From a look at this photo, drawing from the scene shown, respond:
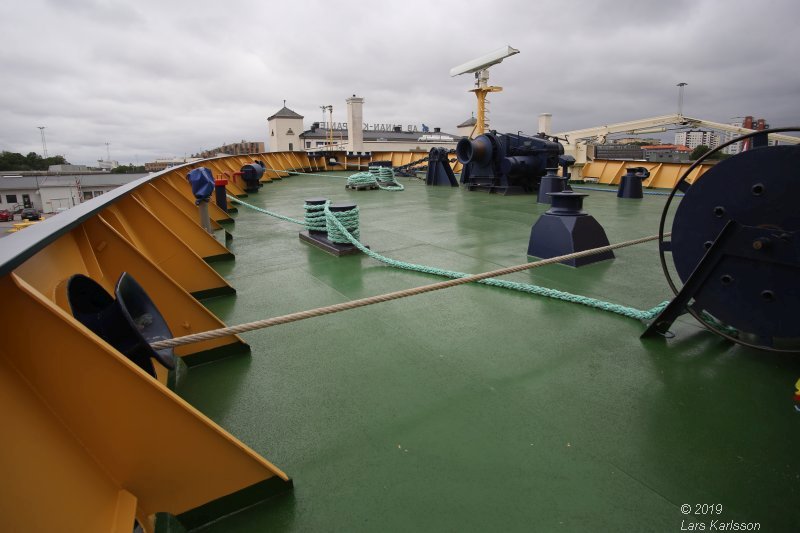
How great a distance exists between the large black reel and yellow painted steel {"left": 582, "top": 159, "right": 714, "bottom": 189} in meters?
9.46

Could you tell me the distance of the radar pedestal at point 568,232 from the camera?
3631mm

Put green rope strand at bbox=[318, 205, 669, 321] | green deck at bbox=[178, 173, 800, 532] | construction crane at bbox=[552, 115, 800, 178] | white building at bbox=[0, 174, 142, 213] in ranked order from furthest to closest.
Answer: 1. construction crane at bbox=[552, 115, 800, 178]
2. white building at bbox=[0, 174, 142, 213]
3. green rope strand at bbox=[318, 205, 669, 321]
4. green deck at bbox=[178, 173, 800, 532]

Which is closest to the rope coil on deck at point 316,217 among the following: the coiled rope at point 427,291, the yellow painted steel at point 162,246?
the coiled rope at point 427,291

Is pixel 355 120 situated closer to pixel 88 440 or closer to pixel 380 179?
pixel 380 179

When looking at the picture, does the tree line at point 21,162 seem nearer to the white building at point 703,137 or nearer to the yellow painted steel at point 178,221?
the yellow painted steel at point 178,221

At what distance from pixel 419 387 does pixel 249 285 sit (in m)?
1.98

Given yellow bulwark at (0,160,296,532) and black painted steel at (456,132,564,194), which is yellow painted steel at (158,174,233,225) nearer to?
yellow bulwark at (0,160,296,532)

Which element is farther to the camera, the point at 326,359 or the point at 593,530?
the point at 326,359

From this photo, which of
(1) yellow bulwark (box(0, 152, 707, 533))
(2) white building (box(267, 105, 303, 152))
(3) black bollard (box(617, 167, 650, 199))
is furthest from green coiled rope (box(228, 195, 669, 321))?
(2) white building (box(267, 105, 303, 152))

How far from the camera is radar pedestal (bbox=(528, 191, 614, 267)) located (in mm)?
3631

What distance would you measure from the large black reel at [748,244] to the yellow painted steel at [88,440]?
214 centimetres

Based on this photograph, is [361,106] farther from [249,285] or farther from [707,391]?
[707,391]

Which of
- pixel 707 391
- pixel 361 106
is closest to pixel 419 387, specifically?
pixel 707 391

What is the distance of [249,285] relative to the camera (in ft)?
10.9
